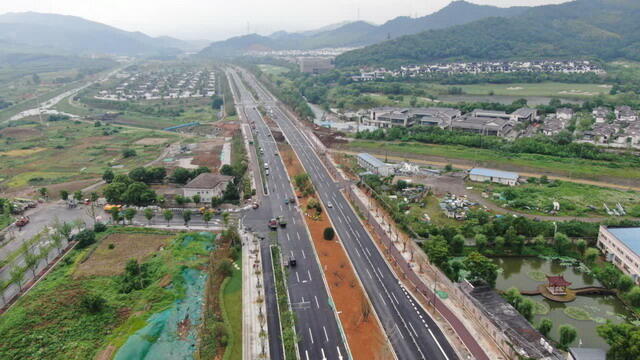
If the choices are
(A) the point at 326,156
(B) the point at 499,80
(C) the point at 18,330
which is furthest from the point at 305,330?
(B) the point at 499,80

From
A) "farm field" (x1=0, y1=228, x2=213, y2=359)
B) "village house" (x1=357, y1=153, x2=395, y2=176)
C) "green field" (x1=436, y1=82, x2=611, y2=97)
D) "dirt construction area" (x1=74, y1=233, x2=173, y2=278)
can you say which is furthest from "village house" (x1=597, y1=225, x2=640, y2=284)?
"green field" (x1=436, y1=82, x2=611, y2=97)

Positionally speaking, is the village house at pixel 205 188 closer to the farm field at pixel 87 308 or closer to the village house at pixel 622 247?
the farm field at pixel 87 308

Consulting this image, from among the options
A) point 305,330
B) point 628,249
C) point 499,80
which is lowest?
point 305,330

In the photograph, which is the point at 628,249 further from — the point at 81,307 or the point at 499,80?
the point at 499,80

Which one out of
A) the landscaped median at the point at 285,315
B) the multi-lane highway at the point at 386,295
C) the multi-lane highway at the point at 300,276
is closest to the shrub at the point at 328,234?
the multi-lane highway at the point at 386,295

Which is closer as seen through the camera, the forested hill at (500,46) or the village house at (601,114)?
the village house at (601,114)

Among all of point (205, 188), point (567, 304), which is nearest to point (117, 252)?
point (205, 188)

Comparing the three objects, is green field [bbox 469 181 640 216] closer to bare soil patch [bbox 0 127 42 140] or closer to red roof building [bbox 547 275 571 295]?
red roof building [bbox 547 275 571 295]
